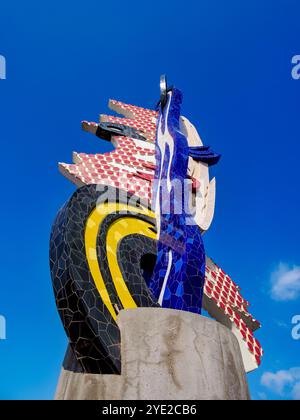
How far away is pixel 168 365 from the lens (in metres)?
3.33

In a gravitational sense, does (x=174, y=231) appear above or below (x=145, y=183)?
below

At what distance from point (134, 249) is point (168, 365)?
172 cm

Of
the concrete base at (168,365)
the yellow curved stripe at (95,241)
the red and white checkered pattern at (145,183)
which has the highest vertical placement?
the red and white checkered pattern at (145,183)

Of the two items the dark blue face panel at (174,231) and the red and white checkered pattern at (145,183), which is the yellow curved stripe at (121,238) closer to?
the dark blue face panel at (174,231)

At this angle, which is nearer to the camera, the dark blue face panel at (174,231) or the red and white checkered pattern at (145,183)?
the dark blue face panel at (174,231)

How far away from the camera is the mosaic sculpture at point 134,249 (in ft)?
11.7

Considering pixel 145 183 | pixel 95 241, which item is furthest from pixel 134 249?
pixel 145 183

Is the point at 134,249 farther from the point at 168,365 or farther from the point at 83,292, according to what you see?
the point at 168,365

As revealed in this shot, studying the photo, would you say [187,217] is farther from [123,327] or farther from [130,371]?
[130,371]

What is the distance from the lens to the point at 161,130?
573 centimetres

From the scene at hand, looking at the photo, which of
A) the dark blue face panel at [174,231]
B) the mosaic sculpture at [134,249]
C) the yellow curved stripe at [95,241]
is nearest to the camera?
the mosaic sculpture at [134,249]

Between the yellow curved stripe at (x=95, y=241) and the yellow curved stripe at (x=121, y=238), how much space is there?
0.57ft

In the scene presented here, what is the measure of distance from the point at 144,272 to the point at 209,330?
5.56 ft

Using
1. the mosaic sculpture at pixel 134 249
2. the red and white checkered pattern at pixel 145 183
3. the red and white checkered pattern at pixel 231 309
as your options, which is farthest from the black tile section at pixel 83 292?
the red and white checkered pattern at pixel 231 309
